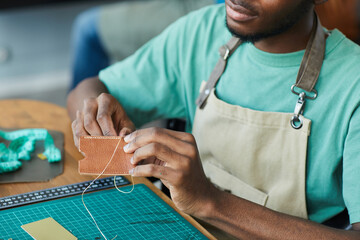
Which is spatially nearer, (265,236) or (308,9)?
(265,236)

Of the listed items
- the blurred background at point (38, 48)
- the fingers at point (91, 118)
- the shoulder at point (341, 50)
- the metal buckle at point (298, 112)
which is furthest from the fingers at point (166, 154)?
the blurred background at point (38, 48)

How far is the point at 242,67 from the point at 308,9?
0.22 meters

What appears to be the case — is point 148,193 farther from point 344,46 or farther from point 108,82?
point 344,46

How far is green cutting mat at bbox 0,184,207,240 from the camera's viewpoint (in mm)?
966

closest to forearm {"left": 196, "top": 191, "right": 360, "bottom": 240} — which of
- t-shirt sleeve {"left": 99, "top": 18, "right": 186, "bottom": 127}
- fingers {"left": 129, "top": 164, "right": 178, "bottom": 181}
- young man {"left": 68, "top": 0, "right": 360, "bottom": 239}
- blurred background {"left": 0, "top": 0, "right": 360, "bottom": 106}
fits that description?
young man {"left": 68, "top": 0, "right": 360, "bottom": 239}

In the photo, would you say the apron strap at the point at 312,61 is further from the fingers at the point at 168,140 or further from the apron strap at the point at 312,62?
the fingers at the point at 168,140

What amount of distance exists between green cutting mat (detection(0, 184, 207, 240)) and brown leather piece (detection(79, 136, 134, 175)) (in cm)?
9

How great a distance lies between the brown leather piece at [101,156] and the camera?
1010 mm

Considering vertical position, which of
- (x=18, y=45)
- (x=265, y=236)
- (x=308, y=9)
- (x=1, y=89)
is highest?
(x=308, y=9)

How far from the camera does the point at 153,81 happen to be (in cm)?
146

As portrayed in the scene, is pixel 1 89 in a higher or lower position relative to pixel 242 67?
lower

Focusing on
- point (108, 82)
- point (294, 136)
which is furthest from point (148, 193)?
point (108, 82)

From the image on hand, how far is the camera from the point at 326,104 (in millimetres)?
1138

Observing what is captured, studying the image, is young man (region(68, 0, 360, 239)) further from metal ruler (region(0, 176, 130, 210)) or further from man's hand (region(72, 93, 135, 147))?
metal ruler (region(0, 176, 130, 210))
